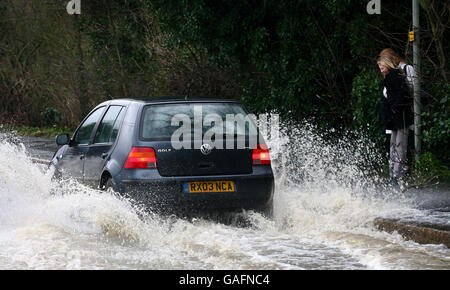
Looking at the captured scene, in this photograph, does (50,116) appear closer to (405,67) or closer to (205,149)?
(405,67)

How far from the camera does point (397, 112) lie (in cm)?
1184

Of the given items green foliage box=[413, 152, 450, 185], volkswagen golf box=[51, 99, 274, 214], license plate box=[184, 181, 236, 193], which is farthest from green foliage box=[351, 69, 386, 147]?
license plate box=[184, 181, 236, 193]

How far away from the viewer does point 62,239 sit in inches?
326

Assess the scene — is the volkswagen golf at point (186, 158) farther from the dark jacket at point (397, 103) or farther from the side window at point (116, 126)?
the dark jacket at point (397, 103)

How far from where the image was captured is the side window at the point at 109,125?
9.23 m

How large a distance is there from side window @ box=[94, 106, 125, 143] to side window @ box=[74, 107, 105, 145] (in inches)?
10.0

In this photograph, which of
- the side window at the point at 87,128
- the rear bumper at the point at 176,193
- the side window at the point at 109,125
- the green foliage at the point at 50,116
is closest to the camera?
the rear bumper at the point at 176,193

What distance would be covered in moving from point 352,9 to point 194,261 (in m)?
8.69

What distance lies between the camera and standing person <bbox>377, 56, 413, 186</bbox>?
1175 cm

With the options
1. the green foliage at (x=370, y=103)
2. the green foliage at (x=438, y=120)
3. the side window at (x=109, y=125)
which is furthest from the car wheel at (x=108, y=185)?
the green foliage at (x=370, y=103)

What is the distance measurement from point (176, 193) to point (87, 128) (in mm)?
2311

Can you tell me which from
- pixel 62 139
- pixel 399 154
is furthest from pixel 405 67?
pixel 62 139

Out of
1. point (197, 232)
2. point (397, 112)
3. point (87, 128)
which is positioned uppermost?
point (397, 112)
